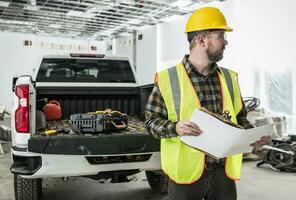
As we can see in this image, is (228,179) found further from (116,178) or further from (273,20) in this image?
(273,20)

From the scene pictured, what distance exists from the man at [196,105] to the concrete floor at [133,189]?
2.30 metres

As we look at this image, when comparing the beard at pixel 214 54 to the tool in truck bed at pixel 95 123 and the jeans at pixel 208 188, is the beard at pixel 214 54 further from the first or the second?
the tool in truck bed at pixel 95 123

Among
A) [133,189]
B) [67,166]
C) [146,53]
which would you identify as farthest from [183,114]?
[146,53]

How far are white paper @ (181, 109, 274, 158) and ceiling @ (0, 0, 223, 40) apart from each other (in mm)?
9014

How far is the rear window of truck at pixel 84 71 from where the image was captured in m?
4.54

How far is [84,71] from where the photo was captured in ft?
15.3

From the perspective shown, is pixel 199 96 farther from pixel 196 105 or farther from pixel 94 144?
pixel 94 144

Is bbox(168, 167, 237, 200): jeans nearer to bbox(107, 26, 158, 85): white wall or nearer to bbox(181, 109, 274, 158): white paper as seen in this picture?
bbox(181, 109, 274, 158): white paper

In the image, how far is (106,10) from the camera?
11.5m

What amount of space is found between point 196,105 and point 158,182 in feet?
8.50

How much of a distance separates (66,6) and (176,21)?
3767mm

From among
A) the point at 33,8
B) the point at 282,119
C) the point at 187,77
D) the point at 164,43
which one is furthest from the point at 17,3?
the point at 187,77

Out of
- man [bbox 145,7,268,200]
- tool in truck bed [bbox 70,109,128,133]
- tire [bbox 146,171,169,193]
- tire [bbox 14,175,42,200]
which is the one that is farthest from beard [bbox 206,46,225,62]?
tire [bbox 146,171,169,193]

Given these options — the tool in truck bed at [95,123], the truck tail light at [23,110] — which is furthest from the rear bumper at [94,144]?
the tool in truck bed at [95,123]
